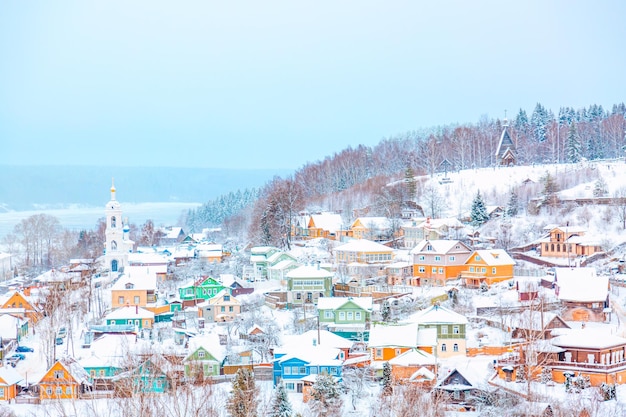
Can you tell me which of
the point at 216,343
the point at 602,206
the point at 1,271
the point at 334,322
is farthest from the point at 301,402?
the point at 1,271

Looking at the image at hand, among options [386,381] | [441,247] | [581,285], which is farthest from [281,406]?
[441,247]

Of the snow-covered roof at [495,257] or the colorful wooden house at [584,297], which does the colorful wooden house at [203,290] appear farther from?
the colorful wooden house at [584,297]

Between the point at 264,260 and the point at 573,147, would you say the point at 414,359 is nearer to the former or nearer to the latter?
the point at 264,260

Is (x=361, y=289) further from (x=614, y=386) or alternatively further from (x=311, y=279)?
(x=614, y=386)

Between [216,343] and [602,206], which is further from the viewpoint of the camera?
[602,206]

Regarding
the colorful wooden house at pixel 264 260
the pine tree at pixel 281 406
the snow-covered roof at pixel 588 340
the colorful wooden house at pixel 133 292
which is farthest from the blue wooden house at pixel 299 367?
the colorful wooden house at pixel 264 260

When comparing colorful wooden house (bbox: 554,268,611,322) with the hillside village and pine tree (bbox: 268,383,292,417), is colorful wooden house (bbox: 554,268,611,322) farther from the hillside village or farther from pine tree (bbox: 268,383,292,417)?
pine tree (bbox: 268,383,292,417)

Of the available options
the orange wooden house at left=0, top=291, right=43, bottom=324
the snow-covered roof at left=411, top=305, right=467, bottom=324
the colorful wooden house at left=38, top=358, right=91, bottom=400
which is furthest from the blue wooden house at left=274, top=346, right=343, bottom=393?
the orange wooden house at left=0, top=291, right=43, bottom=324
